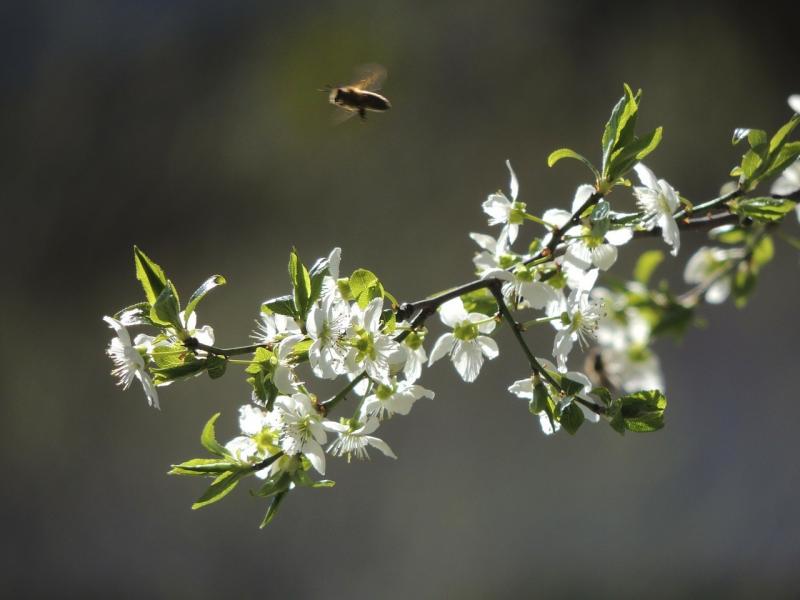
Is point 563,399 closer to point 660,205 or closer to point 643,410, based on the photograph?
point 643,410

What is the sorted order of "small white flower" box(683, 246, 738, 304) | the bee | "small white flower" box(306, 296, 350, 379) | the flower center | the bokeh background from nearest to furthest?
"small white flower" box(306, 296, 350, 379)
the flower center
the bee
"small white flower" box(683, 246, 738, 304)
the bokeh background

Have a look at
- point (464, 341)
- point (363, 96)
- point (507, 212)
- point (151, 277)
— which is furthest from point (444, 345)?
point (363, 96)

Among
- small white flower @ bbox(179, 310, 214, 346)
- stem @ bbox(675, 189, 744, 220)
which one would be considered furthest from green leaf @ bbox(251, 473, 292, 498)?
stem @ bbox(675, 189, 744, 220)

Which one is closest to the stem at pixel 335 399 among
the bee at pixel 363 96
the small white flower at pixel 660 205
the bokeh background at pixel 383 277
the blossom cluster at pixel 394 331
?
the blossom cluster at pixel 394 331

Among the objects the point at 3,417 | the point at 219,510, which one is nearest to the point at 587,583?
the point at 219,510

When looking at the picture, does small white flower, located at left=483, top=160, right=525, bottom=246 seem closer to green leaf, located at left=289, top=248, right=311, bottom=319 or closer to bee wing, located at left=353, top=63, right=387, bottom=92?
green leaf, located at left=289, top=248, right=311, bottom=319

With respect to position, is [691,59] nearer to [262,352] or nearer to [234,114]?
[234,114]

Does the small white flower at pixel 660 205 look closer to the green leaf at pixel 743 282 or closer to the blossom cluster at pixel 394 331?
the blossom cluster at pixel 394 331
